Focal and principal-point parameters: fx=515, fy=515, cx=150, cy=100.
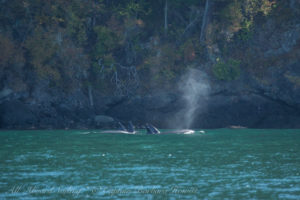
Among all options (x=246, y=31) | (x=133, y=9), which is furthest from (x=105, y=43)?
(x=246, y=31)

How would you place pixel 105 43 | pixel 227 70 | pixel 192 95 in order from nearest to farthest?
pixel 192 95 → pixel 227 70 → pixel 105 43

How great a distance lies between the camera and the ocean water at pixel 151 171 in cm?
1450

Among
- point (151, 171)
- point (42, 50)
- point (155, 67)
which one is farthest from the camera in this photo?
point (155, 67)

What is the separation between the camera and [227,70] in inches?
2172

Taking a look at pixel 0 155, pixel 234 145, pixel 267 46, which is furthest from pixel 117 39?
pixel 0 155

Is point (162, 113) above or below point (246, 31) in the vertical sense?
below

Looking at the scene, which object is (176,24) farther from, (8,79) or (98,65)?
(8,79)

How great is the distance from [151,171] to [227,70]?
124 ft

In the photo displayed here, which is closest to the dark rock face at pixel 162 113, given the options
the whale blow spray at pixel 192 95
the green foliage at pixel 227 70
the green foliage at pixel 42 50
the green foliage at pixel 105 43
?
the whale blow spray at pixel 192 95

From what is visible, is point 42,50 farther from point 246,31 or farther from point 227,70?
point 246,31

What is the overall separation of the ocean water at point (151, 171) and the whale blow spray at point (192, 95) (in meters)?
22.6

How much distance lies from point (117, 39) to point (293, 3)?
19.7 m

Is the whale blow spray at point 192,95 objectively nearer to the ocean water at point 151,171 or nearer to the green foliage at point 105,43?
the green foliage at point 105,43

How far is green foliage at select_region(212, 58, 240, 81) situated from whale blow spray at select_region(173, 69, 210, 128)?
4.83 feet
